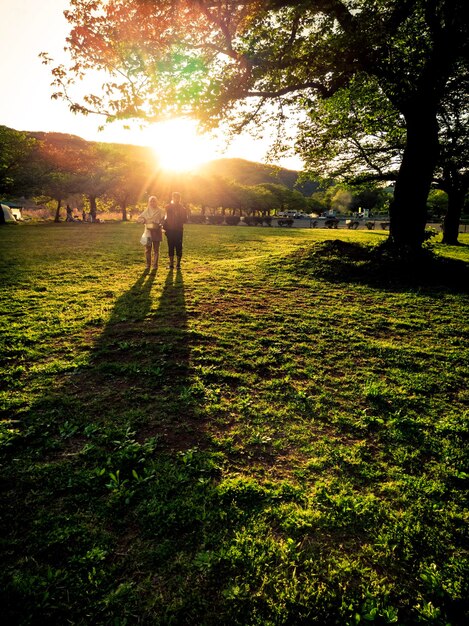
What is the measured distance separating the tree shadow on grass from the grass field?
3.03 meters

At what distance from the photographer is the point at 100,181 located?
51250 millimetres

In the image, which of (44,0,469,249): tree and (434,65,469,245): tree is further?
(434,65,469,245): tree

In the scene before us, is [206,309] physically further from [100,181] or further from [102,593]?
[100,181]

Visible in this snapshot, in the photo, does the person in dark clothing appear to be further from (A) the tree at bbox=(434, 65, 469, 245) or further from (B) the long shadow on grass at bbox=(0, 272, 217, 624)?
(A) the tree at bbox=(434, 65, 469, 245)

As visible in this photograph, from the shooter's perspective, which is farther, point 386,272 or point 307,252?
point 307,252

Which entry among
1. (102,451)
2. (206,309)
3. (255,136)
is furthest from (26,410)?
(255,136)

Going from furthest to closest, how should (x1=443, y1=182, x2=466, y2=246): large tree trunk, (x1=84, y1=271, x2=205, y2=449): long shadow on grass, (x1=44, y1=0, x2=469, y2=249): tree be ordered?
1. (x1=443, y1=182, x2=466, y2=246): large tree trunk
2. (x1=44, y1=0, x2=469, y2=249): tree
3. (x1=84, y1=271, x2=205, y2=449): long shadow on grass

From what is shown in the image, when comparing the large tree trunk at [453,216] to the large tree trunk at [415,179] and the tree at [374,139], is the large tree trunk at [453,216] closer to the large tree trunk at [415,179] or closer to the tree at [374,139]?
the tree at [374,139]

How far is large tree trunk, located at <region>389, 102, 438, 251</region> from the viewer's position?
10.8 m

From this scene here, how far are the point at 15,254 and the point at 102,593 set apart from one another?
1736cm

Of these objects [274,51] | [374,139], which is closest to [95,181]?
[374,139]

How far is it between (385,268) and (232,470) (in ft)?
31.4

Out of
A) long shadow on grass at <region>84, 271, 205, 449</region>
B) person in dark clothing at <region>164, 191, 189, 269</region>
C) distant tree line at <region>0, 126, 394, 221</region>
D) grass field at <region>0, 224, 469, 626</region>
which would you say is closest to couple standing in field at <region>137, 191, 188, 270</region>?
person in dark clothing at <region>164, 191, 189, 269</region>

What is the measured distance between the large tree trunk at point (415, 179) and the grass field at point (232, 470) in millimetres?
5430
